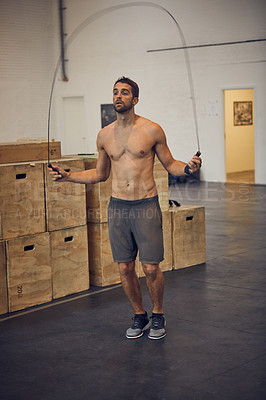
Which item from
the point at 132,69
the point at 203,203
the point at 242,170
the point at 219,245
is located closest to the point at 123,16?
the point at 132,69

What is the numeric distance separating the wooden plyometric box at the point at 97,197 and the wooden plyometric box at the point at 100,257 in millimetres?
79

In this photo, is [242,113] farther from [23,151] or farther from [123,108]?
[123,108]

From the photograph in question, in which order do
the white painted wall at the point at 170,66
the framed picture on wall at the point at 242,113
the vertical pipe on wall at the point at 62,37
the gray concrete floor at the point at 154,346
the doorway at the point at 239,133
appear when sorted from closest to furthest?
the gray concrete floor at the point at 154,346
the white painted wall at the point at 170,66
the doorway at the point at 239,133
the framed picture on wall at the point at 242,113
the vertical pipe on wall at the point at 62,37

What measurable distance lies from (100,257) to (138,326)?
135cm

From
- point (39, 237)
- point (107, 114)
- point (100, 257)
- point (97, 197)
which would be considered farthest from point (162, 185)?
point (107, 114)

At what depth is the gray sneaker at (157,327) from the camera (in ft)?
12.9

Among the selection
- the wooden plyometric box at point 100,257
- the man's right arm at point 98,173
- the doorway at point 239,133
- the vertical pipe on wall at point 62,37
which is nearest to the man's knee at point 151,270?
the man's right arm at point 98,173

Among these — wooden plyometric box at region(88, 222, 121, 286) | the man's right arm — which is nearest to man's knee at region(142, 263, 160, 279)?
the man's right arm

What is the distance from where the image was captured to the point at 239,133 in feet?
49.0

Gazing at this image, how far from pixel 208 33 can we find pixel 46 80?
4.98 metres

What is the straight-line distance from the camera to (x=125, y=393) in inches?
122

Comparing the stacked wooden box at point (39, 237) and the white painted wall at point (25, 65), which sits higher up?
the white painted wall at point (25, 65)

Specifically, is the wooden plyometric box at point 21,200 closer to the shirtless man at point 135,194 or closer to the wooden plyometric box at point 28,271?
the wooden plyometric box at point 28,271

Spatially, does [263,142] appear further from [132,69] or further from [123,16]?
[123,16]
